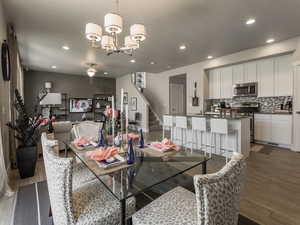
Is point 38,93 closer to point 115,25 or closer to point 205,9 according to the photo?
point 115,25

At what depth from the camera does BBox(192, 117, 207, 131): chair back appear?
4.07m

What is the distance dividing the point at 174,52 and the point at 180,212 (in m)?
4.80

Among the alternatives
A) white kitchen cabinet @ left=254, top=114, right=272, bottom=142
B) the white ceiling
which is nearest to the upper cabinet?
white kitchen cabinet @ left=254, top=114, right=272, bottom=142

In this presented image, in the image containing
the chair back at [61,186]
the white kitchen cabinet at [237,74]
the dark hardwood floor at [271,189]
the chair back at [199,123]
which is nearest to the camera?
the chair back at [61,186]

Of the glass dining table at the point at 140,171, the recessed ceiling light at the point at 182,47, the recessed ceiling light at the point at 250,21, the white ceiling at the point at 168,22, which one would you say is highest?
the recessed ceiling light at the point at 182,47

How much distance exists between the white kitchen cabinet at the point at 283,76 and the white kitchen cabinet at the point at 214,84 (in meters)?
1.79

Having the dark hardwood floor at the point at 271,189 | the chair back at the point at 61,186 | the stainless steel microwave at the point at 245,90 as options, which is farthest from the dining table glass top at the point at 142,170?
the stainless steel microwave at the point at 245,90

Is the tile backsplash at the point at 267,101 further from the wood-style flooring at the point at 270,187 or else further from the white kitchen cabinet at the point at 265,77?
the wood-style flooring at the point at 270,187

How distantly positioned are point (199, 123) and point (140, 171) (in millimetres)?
2959

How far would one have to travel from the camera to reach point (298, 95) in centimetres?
409

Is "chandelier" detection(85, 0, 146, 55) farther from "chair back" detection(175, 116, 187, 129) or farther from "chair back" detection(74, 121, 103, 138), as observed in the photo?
"chair back" detection(175, 116, 187, 129)

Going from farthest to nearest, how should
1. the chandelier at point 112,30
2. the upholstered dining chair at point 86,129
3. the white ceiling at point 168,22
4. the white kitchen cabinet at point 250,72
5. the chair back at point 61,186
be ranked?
the white kitchen cabinet at point 250,72, the upholstered dining chair at point 86,129, the white ceiling at point 168,22, the chandelier at point 112,30, the chair back at point 61,186

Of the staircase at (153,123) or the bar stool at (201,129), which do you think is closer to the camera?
the bar stool at (201,129)

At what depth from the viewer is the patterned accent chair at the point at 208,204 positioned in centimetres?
80
